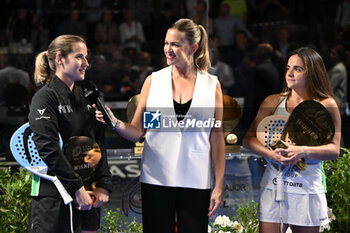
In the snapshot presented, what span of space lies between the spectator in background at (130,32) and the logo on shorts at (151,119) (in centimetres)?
351

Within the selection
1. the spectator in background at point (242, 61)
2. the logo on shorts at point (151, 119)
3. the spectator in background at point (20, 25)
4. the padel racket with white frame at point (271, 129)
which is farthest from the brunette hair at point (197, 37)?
the spectator in background at point (20, 25)

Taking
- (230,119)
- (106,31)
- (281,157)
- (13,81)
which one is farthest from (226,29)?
(281,157)

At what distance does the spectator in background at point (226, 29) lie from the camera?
6777 mm

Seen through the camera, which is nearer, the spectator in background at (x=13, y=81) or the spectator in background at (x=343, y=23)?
the spectator in background at (x=13, y=81)

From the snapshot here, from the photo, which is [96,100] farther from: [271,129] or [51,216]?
[271,129]

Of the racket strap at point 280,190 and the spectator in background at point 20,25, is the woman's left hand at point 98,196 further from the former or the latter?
the spectator in background at point 20,25

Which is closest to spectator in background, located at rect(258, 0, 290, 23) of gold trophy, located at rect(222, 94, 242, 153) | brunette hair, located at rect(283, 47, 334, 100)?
gold trophy, located at rect(222, 94, 242, 153)

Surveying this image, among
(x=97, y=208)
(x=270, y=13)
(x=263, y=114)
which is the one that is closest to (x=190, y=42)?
(x=263, y=114)

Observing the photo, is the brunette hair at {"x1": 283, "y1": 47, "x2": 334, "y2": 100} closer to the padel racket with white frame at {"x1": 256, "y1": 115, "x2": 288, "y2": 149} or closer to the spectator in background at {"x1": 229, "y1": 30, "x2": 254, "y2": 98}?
the padel racket with white frame at {"x1": 256, "y1": 115, "x2": 288, "y2": 149}

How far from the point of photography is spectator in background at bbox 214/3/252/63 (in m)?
6.78

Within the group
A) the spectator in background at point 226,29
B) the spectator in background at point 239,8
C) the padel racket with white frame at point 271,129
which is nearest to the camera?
the padel racket with white frame at point 271,129

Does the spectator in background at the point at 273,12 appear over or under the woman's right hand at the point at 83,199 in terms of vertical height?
over

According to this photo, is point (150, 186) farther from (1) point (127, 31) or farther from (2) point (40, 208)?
(1) point (127, 31)

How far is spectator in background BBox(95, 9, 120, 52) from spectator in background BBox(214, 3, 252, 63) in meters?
1.25
